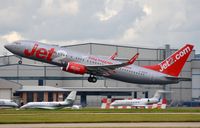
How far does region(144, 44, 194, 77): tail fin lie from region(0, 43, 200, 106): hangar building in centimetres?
5466

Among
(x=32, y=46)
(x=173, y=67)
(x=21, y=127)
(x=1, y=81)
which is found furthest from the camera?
(x=1, y=81)

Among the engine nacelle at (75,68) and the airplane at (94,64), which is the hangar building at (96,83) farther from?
the engine nacelle at (75,68)

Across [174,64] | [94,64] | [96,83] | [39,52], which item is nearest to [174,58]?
[174,64]

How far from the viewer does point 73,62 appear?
75.8 metres

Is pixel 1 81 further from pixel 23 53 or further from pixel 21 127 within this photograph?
pixel 21 127

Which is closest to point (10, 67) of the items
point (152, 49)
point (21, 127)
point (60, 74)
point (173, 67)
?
point (60, 74)

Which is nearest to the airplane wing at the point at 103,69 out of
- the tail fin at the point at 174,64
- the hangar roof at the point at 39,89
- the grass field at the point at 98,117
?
the tail fin at the point at 174,64

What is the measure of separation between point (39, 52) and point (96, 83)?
3056 inches

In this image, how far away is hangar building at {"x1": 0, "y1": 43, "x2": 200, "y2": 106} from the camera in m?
146

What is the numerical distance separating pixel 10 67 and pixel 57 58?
266 feet

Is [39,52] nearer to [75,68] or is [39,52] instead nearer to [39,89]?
→ [75,68]

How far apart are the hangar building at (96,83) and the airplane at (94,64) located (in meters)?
59.6

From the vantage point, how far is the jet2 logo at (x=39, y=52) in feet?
238

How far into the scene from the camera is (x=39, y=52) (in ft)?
238
